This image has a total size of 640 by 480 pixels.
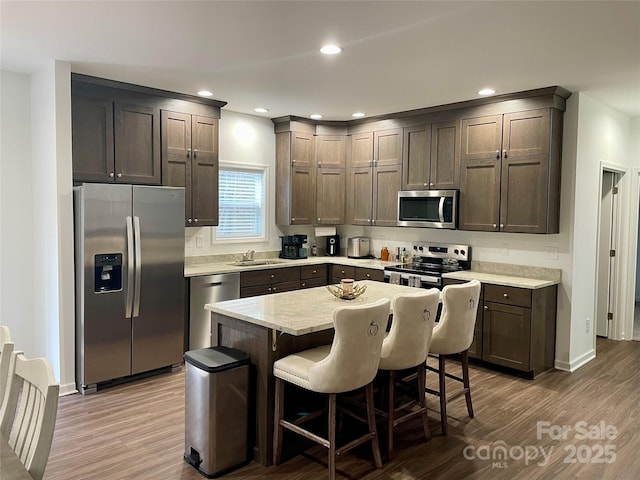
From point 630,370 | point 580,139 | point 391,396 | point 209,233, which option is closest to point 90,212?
point 209,233

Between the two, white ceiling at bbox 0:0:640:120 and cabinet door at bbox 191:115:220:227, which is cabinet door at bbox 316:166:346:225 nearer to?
cabinet door at bbox 191:115:220:227

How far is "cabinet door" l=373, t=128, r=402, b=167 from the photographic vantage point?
5797mm

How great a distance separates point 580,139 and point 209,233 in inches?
158

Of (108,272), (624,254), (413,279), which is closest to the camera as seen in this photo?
(108,272)

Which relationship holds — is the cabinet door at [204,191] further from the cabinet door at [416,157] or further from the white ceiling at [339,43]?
the cabinet door at [416,157]

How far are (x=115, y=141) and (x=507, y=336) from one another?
4059 mm

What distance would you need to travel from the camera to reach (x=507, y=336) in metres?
4.57

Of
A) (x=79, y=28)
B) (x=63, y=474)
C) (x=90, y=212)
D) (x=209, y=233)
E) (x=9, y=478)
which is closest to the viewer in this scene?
(x=9, y=478)

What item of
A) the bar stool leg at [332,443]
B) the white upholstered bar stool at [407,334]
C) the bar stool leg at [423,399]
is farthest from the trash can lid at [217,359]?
the bar stool leg at [423,399]

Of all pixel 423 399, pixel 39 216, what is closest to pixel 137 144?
pixel 39 216

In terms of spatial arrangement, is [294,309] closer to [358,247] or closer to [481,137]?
[481,137]

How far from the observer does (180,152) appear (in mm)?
4949

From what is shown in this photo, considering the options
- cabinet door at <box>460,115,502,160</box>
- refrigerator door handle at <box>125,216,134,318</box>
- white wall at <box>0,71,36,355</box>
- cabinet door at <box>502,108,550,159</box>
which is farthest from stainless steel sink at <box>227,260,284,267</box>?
cabinet door at <box>502,108,550,159</box>

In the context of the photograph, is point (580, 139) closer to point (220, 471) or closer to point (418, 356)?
point (418, 356)
